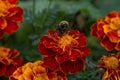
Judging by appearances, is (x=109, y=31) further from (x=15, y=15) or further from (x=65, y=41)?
(x=15, y=15)

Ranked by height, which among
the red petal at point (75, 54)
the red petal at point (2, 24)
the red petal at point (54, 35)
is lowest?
the red petal at point (75, 54)

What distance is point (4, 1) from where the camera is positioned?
1.80 metres

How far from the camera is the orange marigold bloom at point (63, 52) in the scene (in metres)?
1.51

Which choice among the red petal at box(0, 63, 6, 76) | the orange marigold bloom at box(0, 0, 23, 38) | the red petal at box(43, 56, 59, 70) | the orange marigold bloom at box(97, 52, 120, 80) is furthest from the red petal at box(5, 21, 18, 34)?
the orange marigold bloom at box(97, 52, 120, 80)

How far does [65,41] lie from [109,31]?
26 cm

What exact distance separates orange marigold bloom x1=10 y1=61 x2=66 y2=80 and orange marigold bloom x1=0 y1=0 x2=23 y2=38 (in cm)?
20

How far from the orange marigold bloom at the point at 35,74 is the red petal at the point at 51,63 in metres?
0.05

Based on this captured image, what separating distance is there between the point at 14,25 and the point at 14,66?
0.16 metres

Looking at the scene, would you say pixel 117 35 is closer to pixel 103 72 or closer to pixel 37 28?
pixel 103 72

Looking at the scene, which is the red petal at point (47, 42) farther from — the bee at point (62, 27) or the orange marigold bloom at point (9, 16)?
the orange marigold bloom at point (9, 16)

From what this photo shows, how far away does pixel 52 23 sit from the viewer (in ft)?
6.75

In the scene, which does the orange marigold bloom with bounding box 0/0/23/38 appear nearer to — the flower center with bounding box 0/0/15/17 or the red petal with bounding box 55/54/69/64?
the flower center with bounding box 0/0/15/17

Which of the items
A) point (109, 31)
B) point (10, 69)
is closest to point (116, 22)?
point (109, 31)

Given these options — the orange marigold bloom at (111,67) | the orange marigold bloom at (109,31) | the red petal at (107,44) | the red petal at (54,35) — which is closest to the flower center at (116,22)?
the orange marigold bloom at (109,31)
